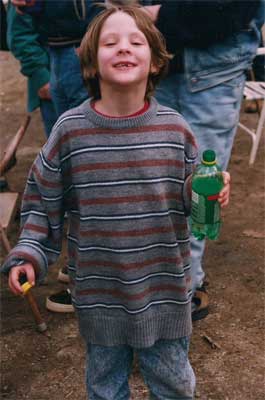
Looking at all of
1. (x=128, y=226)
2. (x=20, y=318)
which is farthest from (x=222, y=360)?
(x=128, y=226)

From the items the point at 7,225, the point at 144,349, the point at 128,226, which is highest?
the point at 128,226

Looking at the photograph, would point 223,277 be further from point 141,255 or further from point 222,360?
point 141,255

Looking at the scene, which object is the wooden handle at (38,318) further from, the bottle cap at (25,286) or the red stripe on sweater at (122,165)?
the red stripe on sweater at (122,165)

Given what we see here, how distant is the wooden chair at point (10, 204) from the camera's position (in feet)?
10.5

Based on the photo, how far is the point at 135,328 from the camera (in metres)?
2.06

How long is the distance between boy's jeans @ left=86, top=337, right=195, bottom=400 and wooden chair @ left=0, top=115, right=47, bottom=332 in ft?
3.12

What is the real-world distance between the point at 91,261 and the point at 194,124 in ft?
3.24

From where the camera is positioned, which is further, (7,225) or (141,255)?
(7,225)

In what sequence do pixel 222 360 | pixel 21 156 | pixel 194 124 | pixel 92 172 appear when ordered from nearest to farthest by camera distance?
1. pixel 92 172
2. pixel 194 124
3. pixel 222 360
4. pixel 21 156

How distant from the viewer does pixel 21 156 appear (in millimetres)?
5543

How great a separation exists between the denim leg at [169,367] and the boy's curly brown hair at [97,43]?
82 centimetres

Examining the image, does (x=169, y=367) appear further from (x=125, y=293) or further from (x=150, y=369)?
(x=125, y=293)

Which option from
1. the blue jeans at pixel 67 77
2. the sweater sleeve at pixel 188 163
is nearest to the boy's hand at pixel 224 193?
the sweater sleeve at pixel 188 163

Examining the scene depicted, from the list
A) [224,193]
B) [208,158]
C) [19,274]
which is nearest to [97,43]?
[208,158]
